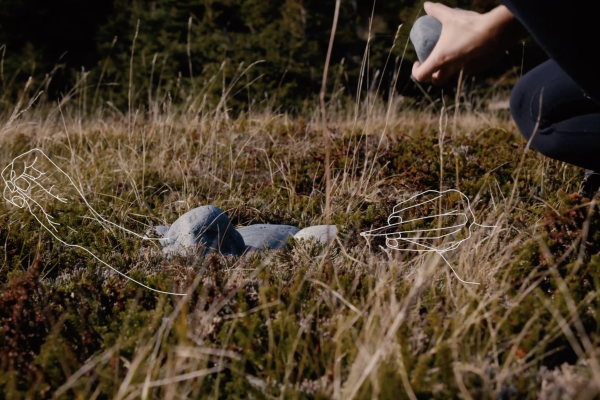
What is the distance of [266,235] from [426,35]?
123 centimetres

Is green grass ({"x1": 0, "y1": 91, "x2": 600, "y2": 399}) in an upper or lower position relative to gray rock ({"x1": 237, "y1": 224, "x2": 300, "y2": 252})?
upper

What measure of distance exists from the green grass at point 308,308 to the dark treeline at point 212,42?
5.82m

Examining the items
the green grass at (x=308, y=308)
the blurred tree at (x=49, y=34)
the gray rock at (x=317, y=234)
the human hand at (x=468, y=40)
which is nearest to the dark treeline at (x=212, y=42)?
the blurred tree at (x=49, y=34)

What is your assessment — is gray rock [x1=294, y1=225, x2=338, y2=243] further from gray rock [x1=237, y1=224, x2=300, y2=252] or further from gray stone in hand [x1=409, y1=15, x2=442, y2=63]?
gray stone in hand [x1=409, y1=15, x2=442, y2=63]

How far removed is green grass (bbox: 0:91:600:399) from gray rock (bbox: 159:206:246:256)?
92 millimetres

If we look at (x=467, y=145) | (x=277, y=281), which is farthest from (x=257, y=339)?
(x=467, y=145)

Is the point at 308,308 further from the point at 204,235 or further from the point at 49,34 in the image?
the point at 49,34

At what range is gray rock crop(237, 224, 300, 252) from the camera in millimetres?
2777

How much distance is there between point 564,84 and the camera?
9.08ft

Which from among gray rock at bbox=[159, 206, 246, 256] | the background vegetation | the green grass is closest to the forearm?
the green grass

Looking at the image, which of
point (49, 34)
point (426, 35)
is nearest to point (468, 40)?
point (426, 35)

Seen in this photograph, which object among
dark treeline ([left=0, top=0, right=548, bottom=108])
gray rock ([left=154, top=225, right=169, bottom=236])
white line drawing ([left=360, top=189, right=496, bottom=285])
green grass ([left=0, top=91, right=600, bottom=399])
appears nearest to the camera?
green grass ([left=0, top=91, right=600, bottom=399])

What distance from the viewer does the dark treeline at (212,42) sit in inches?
386

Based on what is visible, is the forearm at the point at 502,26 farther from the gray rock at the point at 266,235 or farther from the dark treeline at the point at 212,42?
the dark treeline at the point at 212,42
